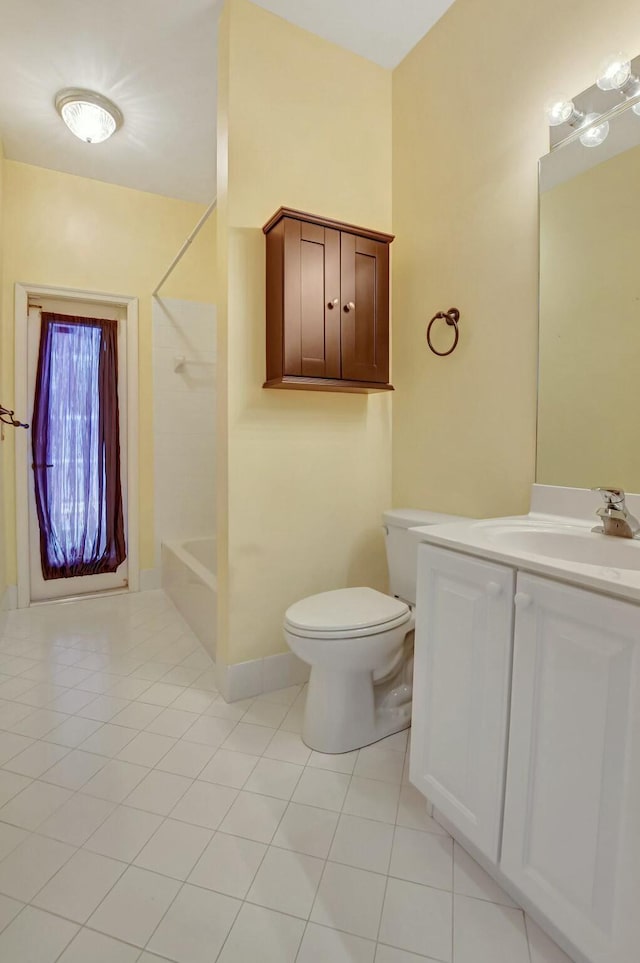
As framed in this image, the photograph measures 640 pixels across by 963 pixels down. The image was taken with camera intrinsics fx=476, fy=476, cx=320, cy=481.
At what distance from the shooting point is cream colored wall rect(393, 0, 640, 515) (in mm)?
1517

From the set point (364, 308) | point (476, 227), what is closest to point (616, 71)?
point (476, 227)

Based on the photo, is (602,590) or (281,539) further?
(281,539)

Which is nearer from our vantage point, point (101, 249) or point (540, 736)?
point (540, 736)

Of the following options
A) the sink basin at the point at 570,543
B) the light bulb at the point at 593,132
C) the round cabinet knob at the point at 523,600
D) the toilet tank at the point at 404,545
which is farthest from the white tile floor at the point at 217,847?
the light bulb at the point at 593,132

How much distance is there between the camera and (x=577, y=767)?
0.86 meters

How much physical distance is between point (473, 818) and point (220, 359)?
66.7 inches

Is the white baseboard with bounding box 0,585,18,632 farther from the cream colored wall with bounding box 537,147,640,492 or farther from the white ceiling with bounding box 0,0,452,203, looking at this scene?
the cream colored wall with bounding box 537,147,640,492

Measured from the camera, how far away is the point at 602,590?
0.83 meters

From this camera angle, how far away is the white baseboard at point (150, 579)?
3363 mm

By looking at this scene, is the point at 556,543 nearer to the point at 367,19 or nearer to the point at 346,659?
the point at 346,659

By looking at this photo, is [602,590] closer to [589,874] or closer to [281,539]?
[589,874]

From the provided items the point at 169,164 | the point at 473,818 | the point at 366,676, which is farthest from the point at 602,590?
the point at 169,164

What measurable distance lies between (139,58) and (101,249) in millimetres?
1251

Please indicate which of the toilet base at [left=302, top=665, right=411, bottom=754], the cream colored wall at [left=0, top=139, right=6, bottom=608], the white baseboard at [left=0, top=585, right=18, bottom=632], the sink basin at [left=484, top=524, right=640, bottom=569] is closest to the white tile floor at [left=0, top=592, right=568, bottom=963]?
the toilet base at [left=302, top=665, right=411, bottom=754]
